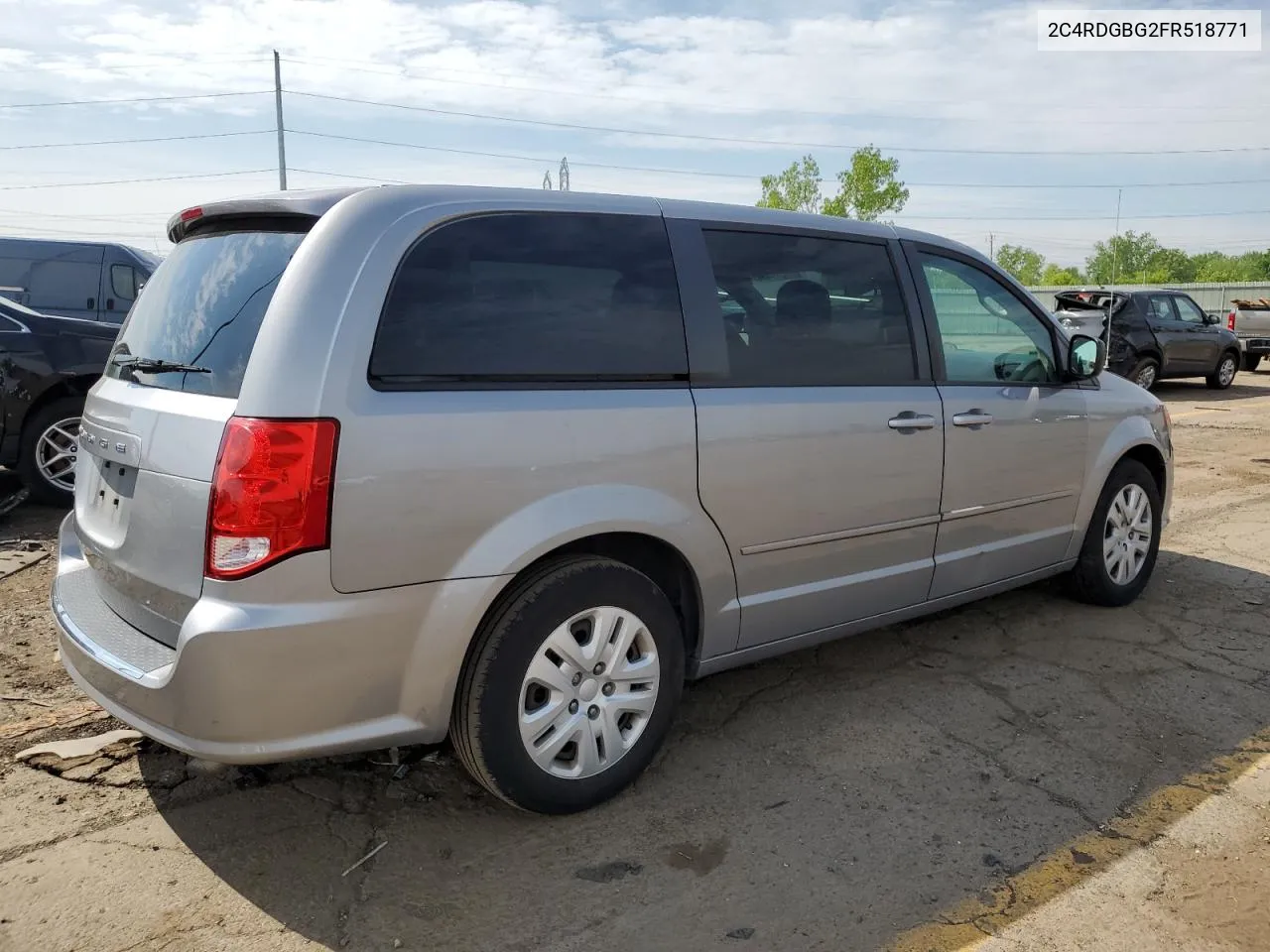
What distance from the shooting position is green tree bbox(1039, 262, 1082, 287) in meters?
110

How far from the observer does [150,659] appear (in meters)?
2.60

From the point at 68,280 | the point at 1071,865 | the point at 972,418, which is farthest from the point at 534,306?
the point at 68,280

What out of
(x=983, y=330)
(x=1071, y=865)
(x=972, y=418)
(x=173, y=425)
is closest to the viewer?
(x=173, y=425)

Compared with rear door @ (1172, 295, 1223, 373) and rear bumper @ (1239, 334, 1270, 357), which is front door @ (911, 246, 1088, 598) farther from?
rear bumper @ (1239, 334, 1270, 357)

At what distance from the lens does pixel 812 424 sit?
343 centimetres

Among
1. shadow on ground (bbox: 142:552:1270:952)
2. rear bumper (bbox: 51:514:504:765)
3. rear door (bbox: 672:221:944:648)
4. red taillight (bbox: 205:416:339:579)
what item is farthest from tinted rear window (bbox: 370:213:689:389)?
shadow on ground (bbox: 142:552:1270:952)

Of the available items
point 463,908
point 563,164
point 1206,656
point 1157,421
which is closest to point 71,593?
point 463,908

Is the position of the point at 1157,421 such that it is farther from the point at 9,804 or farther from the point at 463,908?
the point at 9,804

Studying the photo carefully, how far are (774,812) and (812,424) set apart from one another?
4.12ft

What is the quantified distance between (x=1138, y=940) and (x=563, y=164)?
128ft

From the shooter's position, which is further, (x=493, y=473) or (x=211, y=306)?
(x=211, y=306)

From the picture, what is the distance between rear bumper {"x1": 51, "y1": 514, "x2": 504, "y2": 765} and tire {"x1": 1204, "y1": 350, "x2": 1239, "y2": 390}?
18503 mm

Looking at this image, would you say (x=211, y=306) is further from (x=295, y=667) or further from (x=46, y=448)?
(x=46, y=448)

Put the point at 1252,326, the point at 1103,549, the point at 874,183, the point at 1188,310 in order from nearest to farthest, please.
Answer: the point at 1103,549 → the point at 1188,310 → the point at 1252,326 → the point at 874,183
